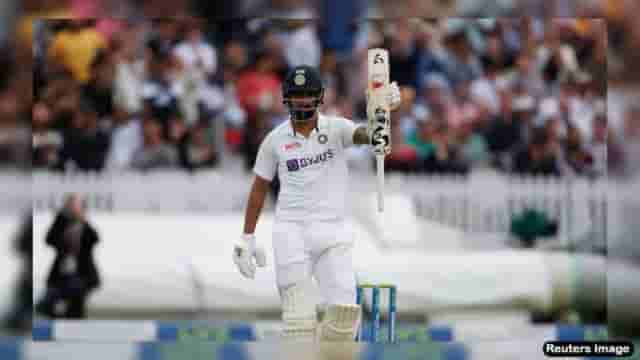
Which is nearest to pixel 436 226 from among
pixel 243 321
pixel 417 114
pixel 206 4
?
pixel 417 114

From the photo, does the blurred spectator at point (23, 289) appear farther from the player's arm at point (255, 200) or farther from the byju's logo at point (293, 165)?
the byju's logo at point (293, 165)

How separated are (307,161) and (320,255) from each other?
1.54ft

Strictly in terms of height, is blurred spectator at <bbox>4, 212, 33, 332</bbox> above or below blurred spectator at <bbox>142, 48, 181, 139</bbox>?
below

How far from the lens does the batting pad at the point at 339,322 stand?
7.32m

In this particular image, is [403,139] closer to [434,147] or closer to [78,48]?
[434,147]

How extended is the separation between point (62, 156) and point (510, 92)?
3236 mm

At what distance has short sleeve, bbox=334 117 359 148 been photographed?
7316 mm

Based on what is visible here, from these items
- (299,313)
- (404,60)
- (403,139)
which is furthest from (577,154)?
(299,313)

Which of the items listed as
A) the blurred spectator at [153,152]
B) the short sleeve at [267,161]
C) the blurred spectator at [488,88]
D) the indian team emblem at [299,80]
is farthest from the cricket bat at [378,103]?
the blurred spectator at [488,88]

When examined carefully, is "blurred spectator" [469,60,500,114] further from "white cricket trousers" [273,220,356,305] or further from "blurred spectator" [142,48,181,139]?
"white cricket trousers" [273,220,356,305]

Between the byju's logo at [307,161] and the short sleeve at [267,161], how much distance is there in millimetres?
121

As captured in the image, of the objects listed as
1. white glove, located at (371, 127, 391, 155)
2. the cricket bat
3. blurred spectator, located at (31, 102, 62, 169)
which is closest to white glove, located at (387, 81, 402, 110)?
the cricket bat

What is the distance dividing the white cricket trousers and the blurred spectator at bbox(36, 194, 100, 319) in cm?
242

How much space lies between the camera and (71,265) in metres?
10.1
